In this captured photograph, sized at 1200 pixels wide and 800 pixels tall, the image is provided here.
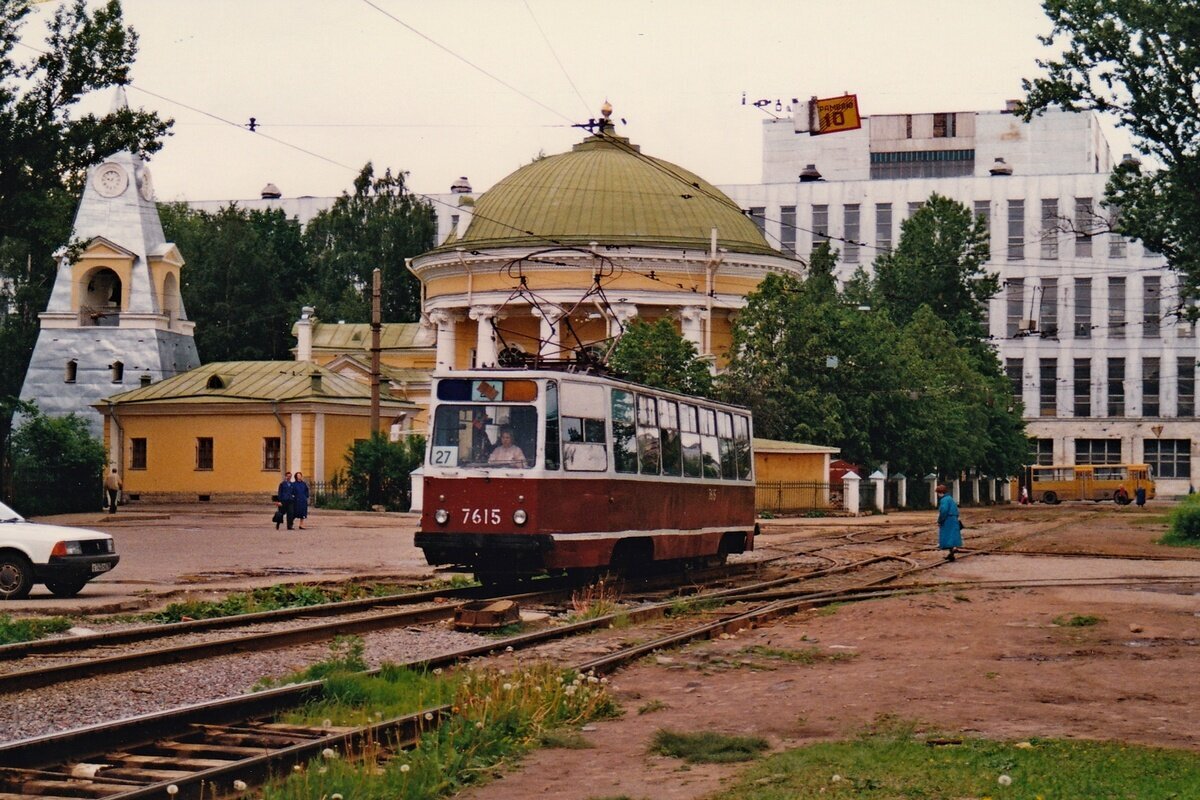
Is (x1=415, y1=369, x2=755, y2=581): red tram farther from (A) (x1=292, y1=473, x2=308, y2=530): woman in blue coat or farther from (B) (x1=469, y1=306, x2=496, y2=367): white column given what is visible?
(B) (x1=469, y1=306, x2=496, y2=367): white column

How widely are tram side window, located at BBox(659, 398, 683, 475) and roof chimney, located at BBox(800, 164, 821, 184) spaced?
8625 cm

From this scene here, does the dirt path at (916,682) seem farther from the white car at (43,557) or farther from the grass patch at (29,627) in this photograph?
the white car at (43,557)

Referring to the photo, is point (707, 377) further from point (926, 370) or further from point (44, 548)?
point (44, 548)

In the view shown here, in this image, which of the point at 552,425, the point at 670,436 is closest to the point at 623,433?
the point at 552,425

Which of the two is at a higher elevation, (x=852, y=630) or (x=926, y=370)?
(x=926, y=370)

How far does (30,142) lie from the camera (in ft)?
104

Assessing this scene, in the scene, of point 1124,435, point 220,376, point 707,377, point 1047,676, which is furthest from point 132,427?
point 1124,435

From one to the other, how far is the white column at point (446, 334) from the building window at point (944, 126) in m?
49.4

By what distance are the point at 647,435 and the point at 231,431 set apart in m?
39.9

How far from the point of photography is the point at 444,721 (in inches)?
419

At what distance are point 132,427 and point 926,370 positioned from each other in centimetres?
3209

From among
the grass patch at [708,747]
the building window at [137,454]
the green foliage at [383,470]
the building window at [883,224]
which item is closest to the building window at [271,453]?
the building window at [137,454]

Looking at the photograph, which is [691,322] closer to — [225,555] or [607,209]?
[607,209]

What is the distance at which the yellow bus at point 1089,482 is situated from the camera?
296 feet
